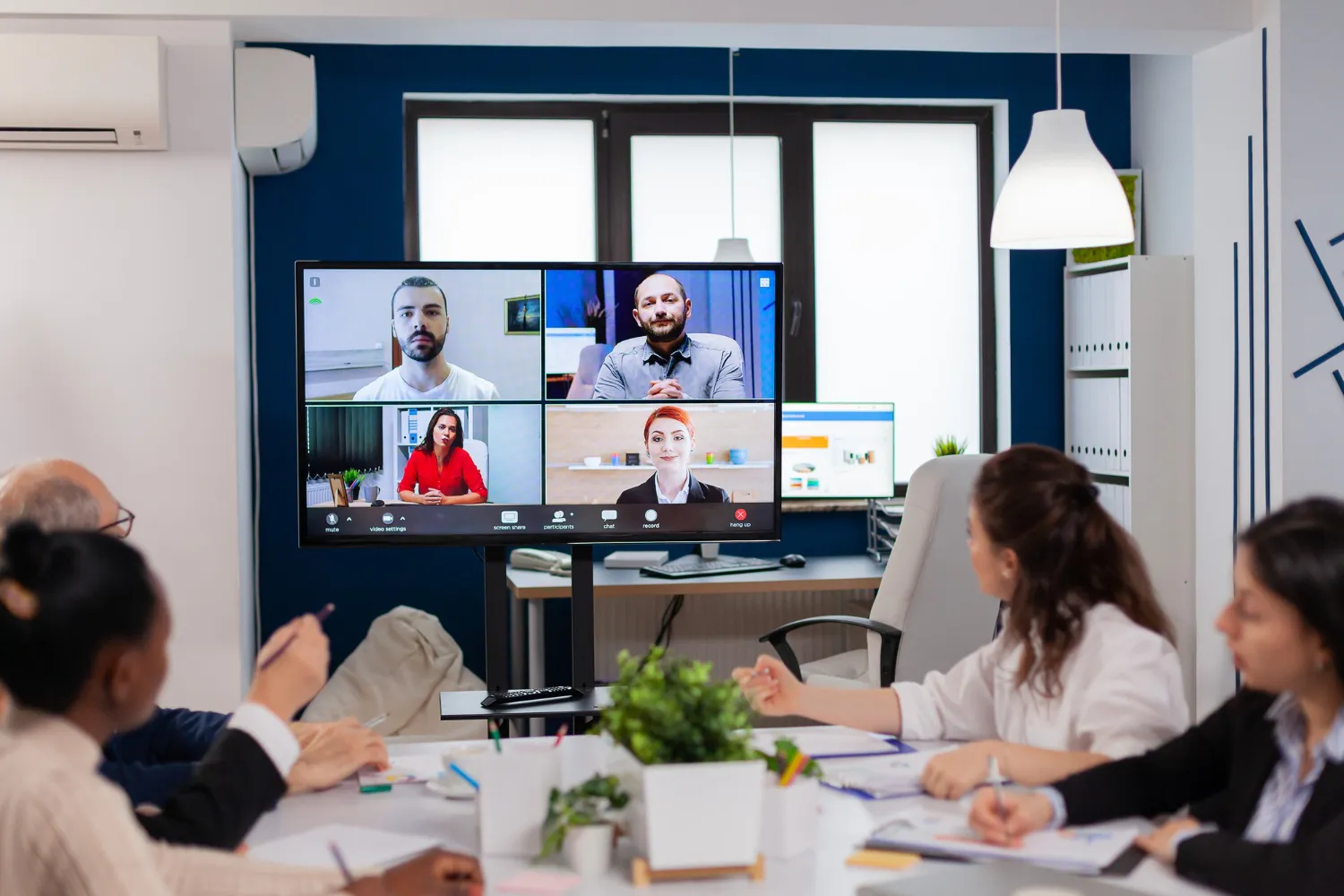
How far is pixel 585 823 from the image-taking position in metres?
1.35

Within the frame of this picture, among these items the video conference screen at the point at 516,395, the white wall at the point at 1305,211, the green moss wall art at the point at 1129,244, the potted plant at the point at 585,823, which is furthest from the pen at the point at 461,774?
the green moss wall art at the point at 1129,244

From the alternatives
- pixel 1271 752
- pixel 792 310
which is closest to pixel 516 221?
pixel 792 310

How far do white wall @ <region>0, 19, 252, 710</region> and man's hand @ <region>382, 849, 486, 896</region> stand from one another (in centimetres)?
226

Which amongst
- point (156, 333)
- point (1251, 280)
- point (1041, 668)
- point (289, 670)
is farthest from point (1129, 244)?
point (289, 670)

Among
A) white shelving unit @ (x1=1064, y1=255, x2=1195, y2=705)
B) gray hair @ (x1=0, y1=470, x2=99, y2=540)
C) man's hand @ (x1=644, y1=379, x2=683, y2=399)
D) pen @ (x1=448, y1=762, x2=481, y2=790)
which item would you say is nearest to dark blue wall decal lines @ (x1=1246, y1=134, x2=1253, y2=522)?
white shelving unit @ (x1=1064, y1=255, x2=1195, y2=705)

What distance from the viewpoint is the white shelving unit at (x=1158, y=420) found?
4027 millimetres

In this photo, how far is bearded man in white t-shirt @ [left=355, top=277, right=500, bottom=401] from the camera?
9.12ft

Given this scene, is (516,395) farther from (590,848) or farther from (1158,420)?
(1158,420)

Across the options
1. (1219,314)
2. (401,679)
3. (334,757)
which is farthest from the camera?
(401,679)

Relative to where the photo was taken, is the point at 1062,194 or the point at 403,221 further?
the point at 403,221

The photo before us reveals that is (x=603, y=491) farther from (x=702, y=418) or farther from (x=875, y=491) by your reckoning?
(x=875, y=491)

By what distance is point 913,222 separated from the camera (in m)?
4.81

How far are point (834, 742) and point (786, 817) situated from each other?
554 millimetres

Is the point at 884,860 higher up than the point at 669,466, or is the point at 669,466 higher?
the point at 669,466
